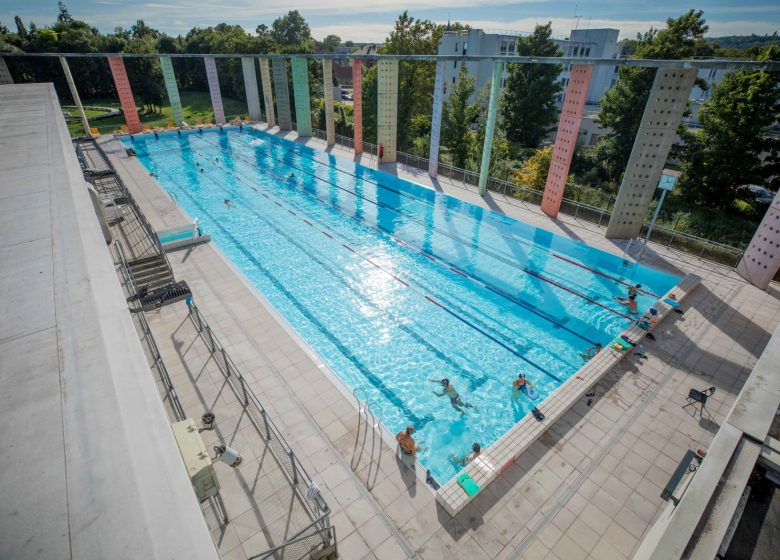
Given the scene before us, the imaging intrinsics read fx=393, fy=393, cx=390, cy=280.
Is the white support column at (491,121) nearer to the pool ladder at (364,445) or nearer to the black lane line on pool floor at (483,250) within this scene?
the black lane line on pool floor at (483,250)

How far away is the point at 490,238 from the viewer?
16.8 meters

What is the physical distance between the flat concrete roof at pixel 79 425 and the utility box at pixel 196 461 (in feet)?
A: 6.74

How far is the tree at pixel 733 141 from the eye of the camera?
16.8 meters

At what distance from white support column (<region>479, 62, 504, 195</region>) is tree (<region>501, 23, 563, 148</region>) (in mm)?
10414

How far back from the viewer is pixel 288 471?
670 cm

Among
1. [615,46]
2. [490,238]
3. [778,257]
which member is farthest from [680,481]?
[615,46]

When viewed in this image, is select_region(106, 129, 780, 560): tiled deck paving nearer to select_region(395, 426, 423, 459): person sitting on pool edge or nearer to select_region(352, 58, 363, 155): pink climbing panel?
select_region(395, 426, 423, 459): person sitting on pool edge

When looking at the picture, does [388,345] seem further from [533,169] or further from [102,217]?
[533,169]

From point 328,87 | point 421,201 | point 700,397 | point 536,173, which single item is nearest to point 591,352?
point 700,397

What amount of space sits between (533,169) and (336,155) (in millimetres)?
13043

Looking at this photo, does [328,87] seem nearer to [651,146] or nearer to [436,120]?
[436,120]

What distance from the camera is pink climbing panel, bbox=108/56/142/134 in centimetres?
2822

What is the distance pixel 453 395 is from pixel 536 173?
14.8 metres

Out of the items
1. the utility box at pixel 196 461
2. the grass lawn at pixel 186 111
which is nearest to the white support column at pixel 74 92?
the grass lawn at pixel 186 111
